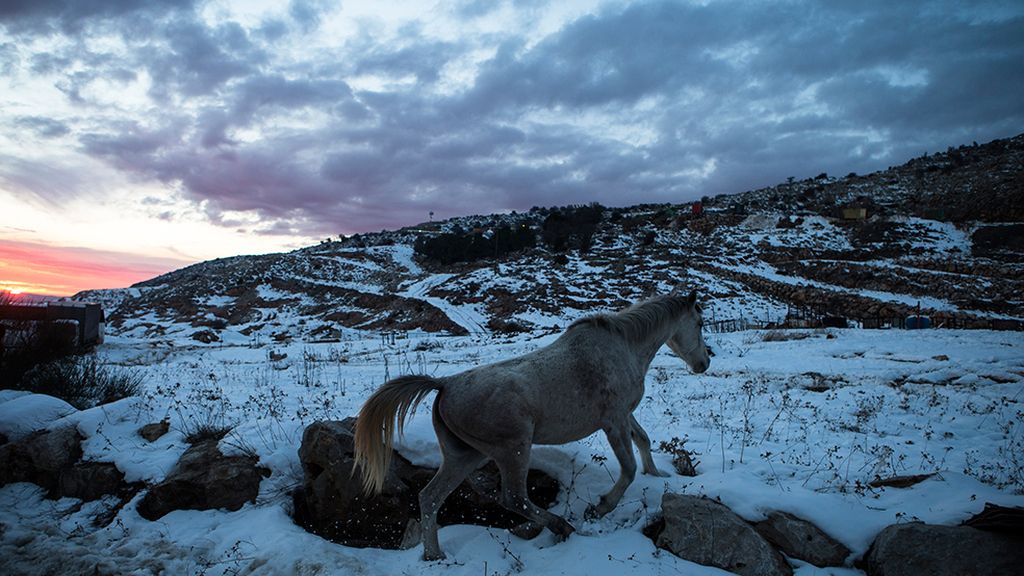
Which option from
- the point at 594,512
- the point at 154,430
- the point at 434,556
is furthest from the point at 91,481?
the point at 594,512

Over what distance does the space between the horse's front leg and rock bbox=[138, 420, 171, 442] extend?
6661 mm

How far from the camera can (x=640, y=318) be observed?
20.5ft

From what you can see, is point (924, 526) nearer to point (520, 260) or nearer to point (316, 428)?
point (316, 428)

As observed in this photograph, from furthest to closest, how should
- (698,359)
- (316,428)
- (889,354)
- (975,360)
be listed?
(889,354) < (975,360) < (698,359) < (316,428)

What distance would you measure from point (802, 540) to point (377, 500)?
4.43 meters

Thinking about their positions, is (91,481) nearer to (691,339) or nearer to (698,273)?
(691,339)

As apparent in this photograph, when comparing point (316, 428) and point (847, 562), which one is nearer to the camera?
point (847, 562)

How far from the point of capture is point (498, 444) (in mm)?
4742

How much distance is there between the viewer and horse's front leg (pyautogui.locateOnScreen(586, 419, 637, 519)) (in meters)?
5.20

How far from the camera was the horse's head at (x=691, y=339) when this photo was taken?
23.3 ft

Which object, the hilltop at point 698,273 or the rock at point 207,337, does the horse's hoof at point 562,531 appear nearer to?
the hilltop at point 698,273

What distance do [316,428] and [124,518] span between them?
236 cm

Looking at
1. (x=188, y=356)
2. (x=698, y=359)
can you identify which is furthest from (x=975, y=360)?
(x=188, y=356)

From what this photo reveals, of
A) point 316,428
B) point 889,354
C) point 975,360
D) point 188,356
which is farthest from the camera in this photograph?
point 188,356
